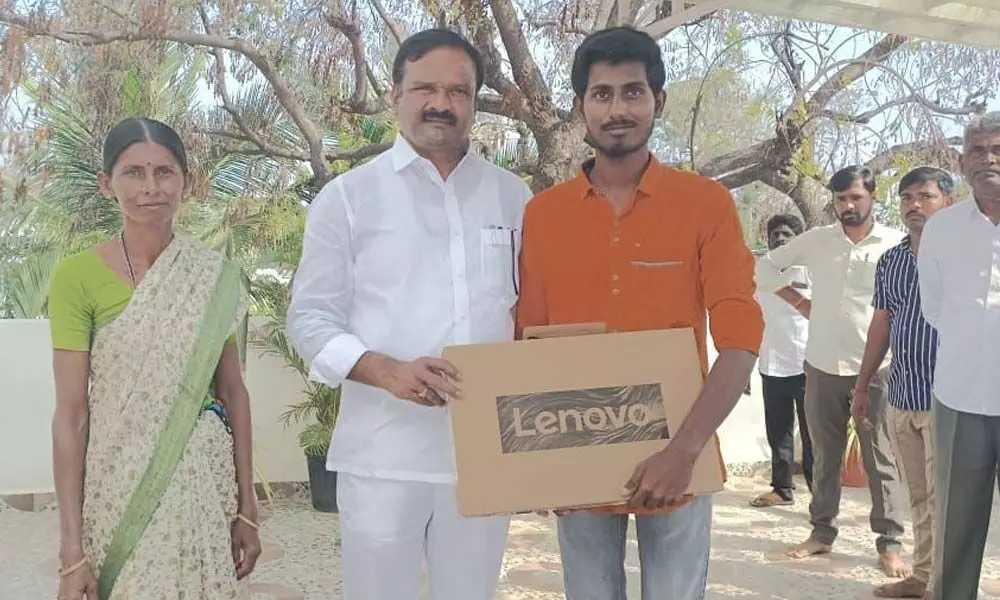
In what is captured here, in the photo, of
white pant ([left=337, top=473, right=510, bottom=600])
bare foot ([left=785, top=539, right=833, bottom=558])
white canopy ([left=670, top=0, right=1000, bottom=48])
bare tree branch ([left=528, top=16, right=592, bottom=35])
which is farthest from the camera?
bare tree branch ([left=528, top=16, right=592, bottom=35])

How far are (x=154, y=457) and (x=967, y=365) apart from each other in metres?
2.43

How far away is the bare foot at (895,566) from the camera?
4.06 meters

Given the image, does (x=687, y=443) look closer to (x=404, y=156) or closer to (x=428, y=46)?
(x=404, y=156)

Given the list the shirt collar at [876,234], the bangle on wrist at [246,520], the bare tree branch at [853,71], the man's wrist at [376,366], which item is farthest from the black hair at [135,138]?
the bare tree branch at [853,71]

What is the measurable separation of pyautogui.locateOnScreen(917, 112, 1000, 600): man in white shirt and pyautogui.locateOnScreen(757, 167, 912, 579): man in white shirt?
114 centimetres

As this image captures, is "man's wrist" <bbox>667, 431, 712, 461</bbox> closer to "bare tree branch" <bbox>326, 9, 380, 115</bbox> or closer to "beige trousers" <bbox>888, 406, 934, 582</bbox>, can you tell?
"beige trousers" <bbox>888, 406, 934, 582</bbox>

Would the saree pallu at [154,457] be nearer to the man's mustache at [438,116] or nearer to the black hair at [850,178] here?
the man's mustache at [438,116]

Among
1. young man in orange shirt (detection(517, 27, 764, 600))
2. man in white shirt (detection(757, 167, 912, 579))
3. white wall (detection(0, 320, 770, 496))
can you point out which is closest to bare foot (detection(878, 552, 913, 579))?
man in white shirt (detection(757, 167, 912, 579))

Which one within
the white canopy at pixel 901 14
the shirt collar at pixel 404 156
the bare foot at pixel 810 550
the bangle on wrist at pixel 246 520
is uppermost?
the white canopy at pixel 901 14

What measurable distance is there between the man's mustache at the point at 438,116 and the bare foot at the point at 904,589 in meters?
3.04

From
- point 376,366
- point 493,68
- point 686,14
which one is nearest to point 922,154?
point 493,68

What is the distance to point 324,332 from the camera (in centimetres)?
177

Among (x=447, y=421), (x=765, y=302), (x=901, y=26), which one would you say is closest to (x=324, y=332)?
(x=447, y=421)

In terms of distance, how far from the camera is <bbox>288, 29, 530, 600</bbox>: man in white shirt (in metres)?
1.81
